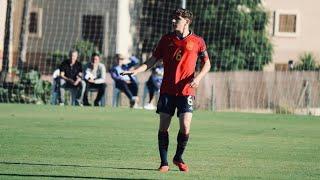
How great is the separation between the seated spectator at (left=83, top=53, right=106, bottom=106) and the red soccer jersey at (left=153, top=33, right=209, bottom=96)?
17763 millimetres

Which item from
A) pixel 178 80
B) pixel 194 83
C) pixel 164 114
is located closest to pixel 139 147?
pixel 164 114

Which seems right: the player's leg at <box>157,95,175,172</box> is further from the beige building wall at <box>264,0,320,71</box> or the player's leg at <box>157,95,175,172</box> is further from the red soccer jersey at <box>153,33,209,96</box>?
the beige building wall at <box>264,0,320,71</box>

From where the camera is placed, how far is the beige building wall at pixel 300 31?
2229 inches

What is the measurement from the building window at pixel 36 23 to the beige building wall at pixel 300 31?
14435 millimetres

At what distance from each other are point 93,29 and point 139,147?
1305 inches

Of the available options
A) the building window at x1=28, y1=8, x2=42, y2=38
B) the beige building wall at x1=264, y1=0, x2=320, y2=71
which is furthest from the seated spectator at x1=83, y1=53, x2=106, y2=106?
the beige building wall at x1=264, y1=0, x2=320, y2=71

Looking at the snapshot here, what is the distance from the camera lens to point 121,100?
35.6 metres

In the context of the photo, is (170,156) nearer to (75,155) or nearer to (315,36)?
(75,155)

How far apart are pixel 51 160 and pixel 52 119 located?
899 centimetres

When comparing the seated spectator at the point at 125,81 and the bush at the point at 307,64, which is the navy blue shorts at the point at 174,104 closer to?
the seated spectator at the point at 125,81

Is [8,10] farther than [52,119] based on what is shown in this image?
Yes

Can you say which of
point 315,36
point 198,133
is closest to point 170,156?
point 198,133

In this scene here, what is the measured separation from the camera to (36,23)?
152 feet

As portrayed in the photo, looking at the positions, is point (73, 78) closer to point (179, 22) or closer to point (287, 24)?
point (179, 22)
